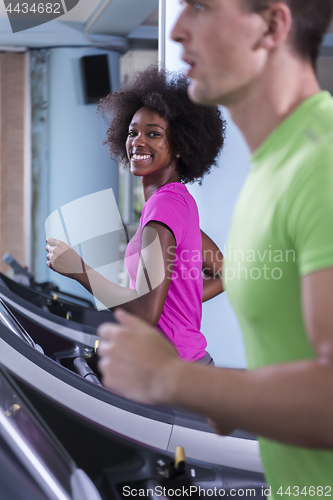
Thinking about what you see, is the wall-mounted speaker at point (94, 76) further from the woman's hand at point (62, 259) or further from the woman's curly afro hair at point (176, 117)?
the woman's hand at point (62, 259)

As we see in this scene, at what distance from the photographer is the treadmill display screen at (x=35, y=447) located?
0.89 metres

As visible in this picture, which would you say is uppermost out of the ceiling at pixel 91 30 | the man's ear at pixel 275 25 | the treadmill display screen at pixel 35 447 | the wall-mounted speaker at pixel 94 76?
the ceiling at pixel 91 30

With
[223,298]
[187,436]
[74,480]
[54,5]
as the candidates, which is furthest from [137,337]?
[54,5]

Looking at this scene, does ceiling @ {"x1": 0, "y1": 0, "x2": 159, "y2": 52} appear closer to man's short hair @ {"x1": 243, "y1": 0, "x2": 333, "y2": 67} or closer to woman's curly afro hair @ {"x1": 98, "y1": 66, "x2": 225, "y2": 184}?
woman's curly afro hair @ {"x1": 98, "y1": 66, "x2": 225, "y2": 184}

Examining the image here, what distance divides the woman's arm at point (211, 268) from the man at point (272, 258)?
4.25ft

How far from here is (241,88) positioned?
1.91ft

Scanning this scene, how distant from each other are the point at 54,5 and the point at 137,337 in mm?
4506

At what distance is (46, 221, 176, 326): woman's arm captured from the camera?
1.34 m

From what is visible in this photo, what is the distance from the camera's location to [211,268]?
1.98 meters

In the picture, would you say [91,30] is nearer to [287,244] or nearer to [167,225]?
[167,225]

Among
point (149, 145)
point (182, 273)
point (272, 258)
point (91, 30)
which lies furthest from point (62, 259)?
point (91, 30)

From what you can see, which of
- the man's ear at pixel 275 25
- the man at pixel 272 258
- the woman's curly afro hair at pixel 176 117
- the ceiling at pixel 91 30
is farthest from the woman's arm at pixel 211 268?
the ceiling at pixel 91 30

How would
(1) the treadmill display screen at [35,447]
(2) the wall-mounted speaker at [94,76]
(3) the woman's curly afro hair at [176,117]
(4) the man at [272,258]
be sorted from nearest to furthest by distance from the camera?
(4) the man at [272,258]
(1) the treadmill display screen at [35,447]
(3) the woman's curly afro hair at [176,117]
(2) the wall-mounted speaker at [94,76]

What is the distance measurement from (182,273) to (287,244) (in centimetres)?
96
